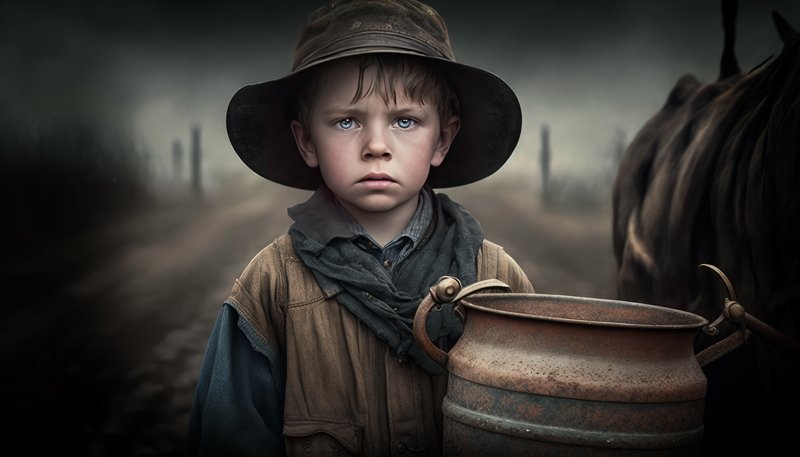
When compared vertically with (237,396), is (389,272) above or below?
above

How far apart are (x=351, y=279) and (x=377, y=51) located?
0.52 m

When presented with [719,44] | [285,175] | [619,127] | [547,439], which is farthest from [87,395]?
[719,44]

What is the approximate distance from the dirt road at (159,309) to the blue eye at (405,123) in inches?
73.7

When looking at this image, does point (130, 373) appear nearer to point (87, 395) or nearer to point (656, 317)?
point (87, 395)

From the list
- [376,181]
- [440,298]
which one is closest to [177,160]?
[376,181]

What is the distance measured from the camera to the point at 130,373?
2.92 metres

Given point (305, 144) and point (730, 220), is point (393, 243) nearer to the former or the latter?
point (305, 144)

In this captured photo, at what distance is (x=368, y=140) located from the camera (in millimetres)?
1435

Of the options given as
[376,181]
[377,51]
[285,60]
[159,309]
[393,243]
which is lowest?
[159,309]

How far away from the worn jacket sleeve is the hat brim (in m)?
0.31

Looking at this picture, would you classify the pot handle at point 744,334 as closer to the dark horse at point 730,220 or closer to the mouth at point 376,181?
the dark horse at point 730,220

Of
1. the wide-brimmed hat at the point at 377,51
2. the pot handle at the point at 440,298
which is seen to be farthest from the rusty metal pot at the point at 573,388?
the wide-brimmed hat at the point at 377,51

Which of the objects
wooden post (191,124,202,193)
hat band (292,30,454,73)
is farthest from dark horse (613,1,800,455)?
wooden post (191,124,202,193)

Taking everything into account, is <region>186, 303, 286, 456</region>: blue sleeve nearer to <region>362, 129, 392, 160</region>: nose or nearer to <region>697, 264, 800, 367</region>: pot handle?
<region>362, 129, 392, 160</region>: nose
